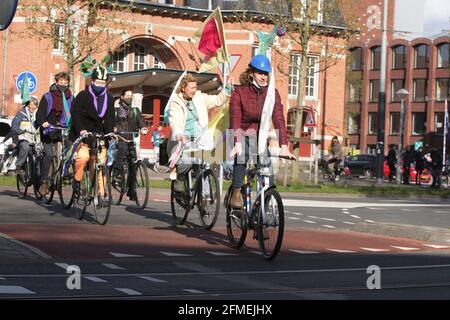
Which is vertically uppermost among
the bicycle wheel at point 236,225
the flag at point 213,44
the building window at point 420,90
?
the building window at point 420,90

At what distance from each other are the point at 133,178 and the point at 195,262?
616 cm

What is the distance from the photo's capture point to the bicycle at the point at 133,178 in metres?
15.0

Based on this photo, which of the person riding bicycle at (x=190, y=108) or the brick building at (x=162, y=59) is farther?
the brick building at (x=162, y=59)

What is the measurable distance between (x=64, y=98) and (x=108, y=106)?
7.42 ft

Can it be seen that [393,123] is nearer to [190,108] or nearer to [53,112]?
[53,112]

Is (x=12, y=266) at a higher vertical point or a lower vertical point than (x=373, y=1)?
lower

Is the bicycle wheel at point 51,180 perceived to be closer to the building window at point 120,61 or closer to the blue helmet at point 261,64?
the blue helmet at point 261,64

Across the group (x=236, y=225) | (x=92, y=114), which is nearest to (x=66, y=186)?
(x=92, y=114)

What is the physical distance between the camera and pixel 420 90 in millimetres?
95688

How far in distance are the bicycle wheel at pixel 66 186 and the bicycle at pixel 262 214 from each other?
3946 millimetres

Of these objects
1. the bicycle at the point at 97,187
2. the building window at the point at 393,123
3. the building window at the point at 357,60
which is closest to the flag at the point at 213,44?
the bicycle at the point at 97,187

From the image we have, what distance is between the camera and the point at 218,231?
40.3 feet
